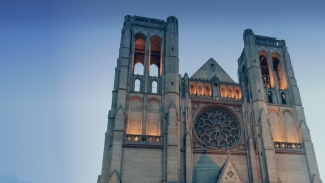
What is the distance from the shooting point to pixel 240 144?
2550 cm

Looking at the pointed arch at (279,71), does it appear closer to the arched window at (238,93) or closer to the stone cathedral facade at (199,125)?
the stone cathedral facade at (199,125)

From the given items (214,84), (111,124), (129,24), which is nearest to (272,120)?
(214,84)

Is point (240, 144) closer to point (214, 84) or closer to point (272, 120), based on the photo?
point (272, 120)

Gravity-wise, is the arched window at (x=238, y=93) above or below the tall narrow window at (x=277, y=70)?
below

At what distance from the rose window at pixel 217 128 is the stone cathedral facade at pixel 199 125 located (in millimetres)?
98

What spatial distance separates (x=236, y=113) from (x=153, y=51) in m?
12.7

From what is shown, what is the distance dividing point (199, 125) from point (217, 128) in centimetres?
186

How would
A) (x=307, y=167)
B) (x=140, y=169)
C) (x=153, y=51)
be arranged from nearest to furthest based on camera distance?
(x=140, y=169) → (x=307, y=167) → (x=153, y=51)

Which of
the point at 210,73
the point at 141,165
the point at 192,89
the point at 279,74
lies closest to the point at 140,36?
the point at 192,89

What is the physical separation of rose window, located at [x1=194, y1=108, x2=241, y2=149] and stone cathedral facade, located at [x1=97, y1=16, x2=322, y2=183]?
0.10 meters

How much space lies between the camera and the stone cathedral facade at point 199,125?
22.4 metres

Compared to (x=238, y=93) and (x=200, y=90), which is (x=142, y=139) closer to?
(x=200, y=90)

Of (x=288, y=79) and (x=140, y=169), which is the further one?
(x=288, y=79)

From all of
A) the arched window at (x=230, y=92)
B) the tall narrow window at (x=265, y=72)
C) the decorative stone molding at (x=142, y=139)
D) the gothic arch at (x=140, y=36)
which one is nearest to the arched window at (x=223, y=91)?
the arched window at (x=230, y=92)
